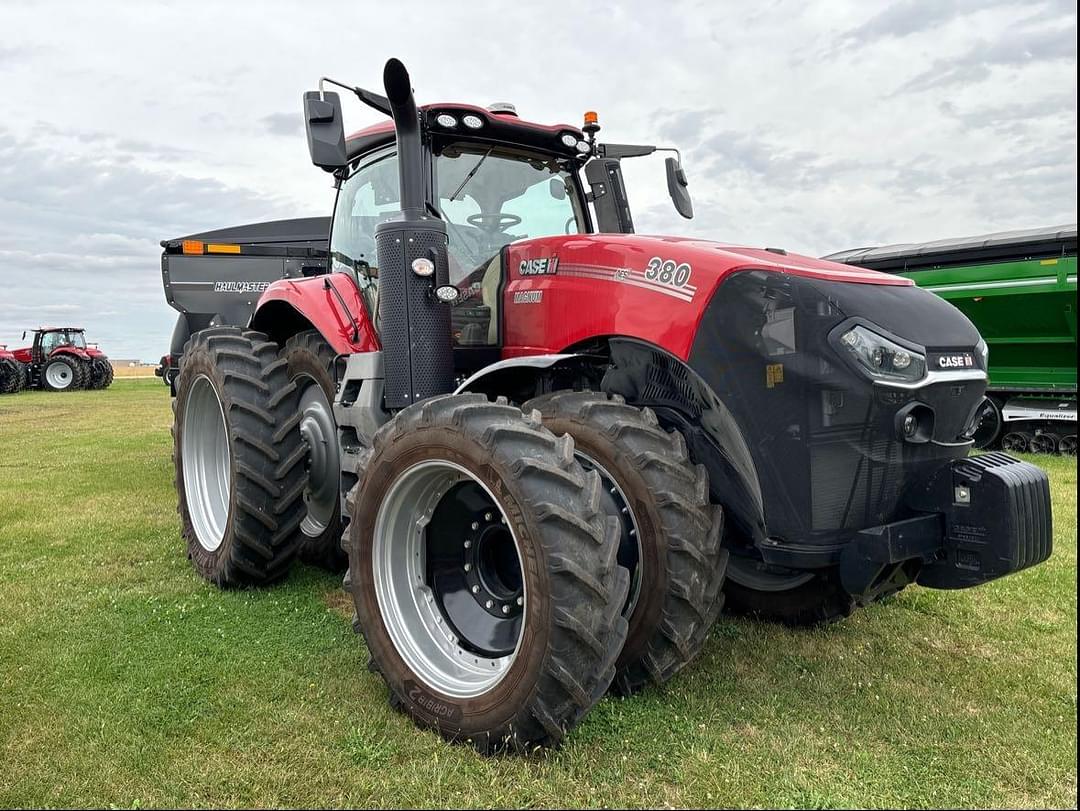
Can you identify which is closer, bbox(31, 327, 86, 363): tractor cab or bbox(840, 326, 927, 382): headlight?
bbox(840, 326, 927, 382): headlight

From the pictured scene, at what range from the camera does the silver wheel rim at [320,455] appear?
4512mm

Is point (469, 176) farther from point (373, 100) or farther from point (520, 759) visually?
point (520, 759)

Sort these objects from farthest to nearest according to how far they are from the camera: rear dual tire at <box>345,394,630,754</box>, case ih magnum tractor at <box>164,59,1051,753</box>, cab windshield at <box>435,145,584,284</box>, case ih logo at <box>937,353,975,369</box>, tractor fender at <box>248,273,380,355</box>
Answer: tractor fender at <box>248,273,380,355</box>
cab windshield at <box>435,145,584,284</box>
case ih logo at <box>937,353,975,369</box>
case ih magnum tractor at <box>164,59,1051,753</box>
rear dual tire at <box>345,394,630,754</box>

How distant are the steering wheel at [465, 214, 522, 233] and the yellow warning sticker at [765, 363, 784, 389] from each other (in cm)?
183

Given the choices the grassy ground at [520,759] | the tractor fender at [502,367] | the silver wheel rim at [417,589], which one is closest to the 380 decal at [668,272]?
the tractor fender at [502,367]

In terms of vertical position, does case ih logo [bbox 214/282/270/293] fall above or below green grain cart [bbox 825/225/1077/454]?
above

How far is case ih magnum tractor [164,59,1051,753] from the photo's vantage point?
2.59 meters

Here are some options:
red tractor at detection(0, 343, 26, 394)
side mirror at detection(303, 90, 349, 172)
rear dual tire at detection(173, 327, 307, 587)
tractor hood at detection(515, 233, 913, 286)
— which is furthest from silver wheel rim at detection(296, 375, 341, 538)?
red tractor at detection(0, 343, 26, 394)

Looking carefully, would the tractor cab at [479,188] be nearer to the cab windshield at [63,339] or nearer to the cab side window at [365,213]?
the cab side window at [365,213]

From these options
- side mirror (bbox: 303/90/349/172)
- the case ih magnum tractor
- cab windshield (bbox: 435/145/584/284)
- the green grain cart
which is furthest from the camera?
the green grain cart

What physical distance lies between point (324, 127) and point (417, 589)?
1.93 m

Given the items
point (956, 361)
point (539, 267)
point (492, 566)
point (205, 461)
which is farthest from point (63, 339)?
point (956, 361)

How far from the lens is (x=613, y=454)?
288 centimetres

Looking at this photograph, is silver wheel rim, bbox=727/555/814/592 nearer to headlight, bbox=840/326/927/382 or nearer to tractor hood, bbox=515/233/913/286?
headlight, bbox=840/326/927/382
